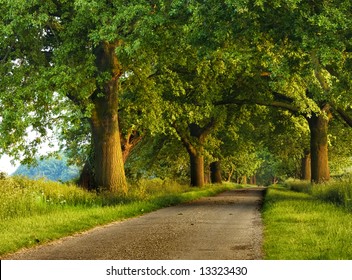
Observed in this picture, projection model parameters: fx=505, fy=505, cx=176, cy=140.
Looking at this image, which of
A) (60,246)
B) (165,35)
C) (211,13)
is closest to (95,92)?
(165,35)

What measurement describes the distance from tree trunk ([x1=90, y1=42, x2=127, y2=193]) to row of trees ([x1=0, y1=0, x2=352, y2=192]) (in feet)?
0.16

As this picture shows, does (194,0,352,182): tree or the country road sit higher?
(194,0,352,182): tree

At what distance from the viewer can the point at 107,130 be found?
78.6ft

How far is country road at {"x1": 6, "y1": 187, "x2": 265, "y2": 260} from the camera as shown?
31.6 ft

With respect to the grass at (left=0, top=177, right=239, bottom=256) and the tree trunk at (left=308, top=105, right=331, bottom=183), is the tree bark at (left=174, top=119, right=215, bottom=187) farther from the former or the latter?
the grass at (left=0, top=177, right=239, bottom=256)

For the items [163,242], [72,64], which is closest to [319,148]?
[72,64]

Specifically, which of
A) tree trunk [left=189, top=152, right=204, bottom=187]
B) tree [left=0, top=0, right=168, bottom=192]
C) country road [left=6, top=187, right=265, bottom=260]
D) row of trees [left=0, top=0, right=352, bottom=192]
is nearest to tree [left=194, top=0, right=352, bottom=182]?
row of trees [left=0, top=0, right=352, bottom=192]

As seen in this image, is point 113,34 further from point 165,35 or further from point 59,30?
point 59,30

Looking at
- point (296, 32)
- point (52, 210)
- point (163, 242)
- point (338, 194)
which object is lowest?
point (338, 194)

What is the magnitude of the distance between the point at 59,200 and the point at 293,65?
33.4ft

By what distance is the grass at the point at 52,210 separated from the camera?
12.2 metres

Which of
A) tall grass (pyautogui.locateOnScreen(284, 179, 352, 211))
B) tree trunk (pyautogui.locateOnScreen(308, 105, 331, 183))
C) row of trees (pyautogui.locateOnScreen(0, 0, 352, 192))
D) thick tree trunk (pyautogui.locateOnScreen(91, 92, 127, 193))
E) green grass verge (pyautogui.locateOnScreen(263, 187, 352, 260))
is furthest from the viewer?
tree trunk (pyautogui.locateOnScreen(308, 105, 331, 183))

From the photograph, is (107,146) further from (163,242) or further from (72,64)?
(163,242)

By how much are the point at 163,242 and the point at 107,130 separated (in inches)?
522
